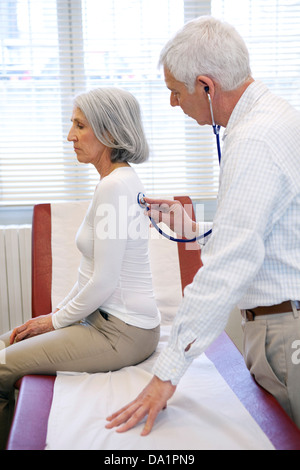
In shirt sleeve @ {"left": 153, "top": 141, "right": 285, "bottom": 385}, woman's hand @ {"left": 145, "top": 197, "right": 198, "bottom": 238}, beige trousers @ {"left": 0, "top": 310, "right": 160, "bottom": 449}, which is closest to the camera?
shirt sleeve @ {"left": 153, "top": 141, "right": 285, "bottom": 385}

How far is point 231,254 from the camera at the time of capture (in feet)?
3.71

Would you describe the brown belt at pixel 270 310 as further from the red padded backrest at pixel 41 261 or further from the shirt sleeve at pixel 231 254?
the red padded backrest at pixel 41 261

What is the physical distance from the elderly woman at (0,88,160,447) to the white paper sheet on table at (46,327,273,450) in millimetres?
82

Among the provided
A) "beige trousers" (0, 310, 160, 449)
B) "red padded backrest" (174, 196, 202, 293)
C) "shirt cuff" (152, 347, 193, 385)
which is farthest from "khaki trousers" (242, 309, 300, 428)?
"red padded backrest" (174, 196, 202, 293)

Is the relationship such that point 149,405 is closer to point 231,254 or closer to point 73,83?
point 231,254

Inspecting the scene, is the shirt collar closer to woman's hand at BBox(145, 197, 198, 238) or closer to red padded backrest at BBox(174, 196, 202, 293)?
woman's hand at BBox(145, 197, 198, 238)

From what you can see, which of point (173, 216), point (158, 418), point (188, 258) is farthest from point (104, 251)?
point (188, 258)

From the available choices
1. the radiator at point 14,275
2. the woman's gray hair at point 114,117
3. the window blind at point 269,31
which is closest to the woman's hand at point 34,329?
the woman's gray hair at point 114,117

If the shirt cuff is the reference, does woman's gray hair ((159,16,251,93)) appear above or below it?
above

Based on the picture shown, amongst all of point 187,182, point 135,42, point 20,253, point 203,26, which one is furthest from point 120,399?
point 135,42

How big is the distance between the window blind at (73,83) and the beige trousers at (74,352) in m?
1.30

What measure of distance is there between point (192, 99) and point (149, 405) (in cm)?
75

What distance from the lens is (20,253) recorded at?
8.96 ft

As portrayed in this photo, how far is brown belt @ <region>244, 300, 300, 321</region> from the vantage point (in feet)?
4.20
